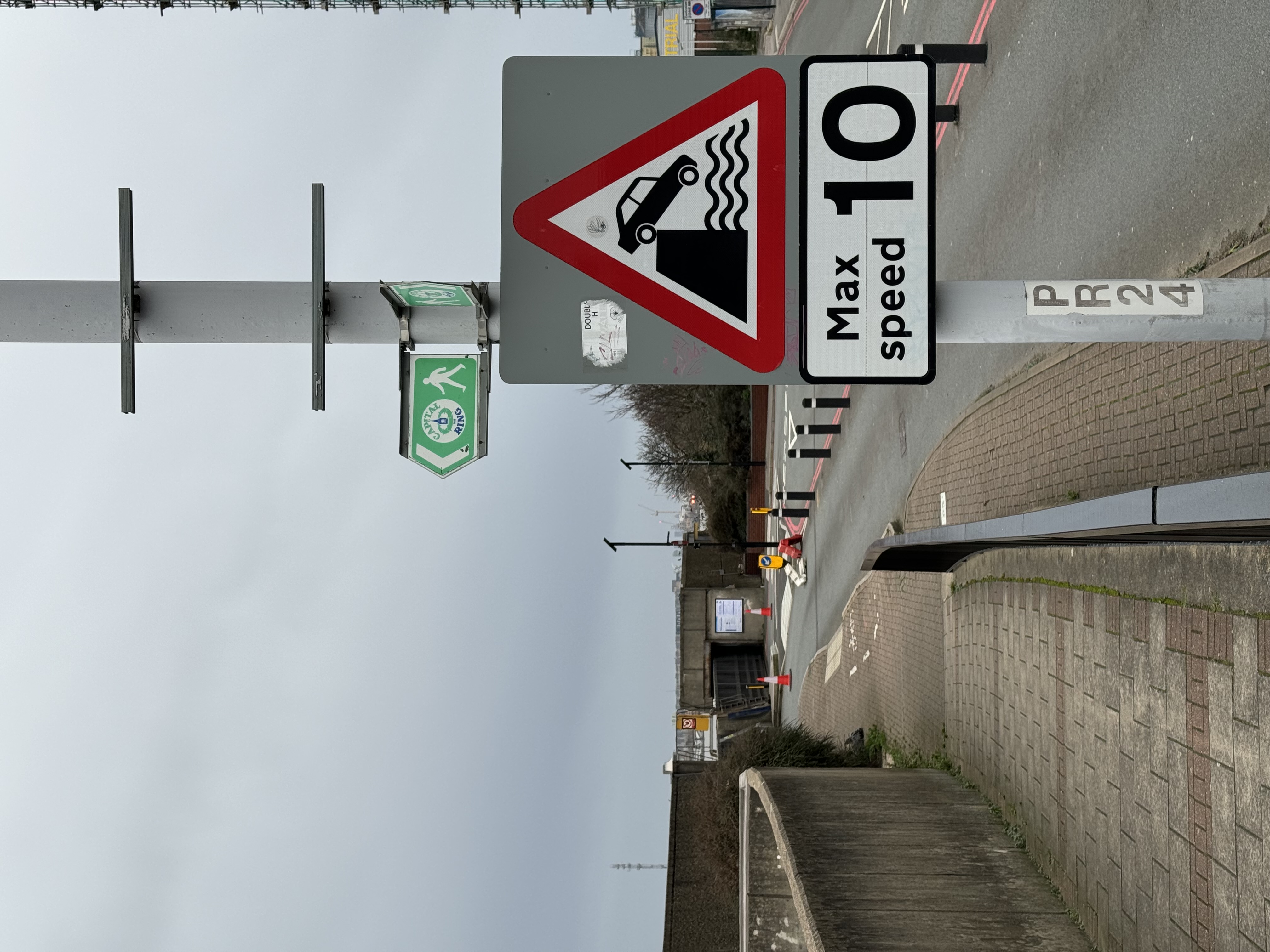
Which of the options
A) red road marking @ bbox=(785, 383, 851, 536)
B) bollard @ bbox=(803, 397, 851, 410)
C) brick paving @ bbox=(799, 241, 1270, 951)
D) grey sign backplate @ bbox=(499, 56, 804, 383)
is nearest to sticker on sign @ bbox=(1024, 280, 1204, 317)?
grey sign backplate @ bbox=(499, 56, 804, 383)

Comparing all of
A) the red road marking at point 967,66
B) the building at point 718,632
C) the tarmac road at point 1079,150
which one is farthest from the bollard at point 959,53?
the building at point 718,632

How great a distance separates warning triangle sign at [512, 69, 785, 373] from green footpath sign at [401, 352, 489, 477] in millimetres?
604

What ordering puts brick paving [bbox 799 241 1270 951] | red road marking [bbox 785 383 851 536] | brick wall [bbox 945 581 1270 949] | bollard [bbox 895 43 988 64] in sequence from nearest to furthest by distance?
1. brick wall [bbox 945 581 1270 949]
2. brick paving [bbox 799 241 1270 951]
3. bollard [bbox 895 43 988 64]
4. red road marking [bbox 785 383 851 536]

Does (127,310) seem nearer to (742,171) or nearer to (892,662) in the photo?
(742,171)

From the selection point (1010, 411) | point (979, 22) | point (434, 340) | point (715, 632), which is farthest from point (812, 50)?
point (715, 632)

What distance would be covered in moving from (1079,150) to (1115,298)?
20.9ft

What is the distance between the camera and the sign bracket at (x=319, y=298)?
3844 mm

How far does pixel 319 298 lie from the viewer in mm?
3859

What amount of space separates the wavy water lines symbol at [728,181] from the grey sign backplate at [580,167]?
0.53 ft

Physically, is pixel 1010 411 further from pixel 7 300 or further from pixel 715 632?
pixel 715 632

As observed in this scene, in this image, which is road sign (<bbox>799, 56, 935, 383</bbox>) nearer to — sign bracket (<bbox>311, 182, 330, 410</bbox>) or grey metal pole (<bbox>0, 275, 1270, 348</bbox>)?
grey metal pole (<bbox>0, 275, 1270, 348</bbox>)

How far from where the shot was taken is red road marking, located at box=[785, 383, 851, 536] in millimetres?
20750

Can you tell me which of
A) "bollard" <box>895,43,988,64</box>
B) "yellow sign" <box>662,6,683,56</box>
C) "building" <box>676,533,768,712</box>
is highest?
"yellow sign" <box>662,6,683,56</box>

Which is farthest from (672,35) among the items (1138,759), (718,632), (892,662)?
(1138,759)
